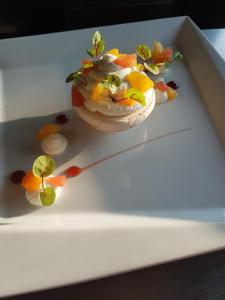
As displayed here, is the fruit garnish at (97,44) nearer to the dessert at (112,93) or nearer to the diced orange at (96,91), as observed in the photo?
the dessert at (112,93)

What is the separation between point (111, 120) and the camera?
114cm

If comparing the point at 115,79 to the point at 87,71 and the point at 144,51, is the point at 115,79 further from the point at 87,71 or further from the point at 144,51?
the point at 144,51

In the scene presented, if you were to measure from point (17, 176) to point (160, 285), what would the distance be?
0.52 meters

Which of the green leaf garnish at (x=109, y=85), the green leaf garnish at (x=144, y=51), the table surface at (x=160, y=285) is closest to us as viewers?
the table surface at (x=160, y=285)

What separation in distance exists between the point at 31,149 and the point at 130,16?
124cm

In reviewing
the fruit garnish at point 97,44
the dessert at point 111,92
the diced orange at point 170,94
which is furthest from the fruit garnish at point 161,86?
the fruit garnish at point 97,44

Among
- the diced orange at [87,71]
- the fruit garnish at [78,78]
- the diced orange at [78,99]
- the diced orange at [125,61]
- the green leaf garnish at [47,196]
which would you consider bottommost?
the green leaf garnish at [47,196]

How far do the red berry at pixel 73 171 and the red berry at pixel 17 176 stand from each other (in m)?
0.13

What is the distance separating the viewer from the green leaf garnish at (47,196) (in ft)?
3.32

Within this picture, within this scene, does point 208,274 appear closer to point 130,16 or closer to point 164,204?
point 164,204

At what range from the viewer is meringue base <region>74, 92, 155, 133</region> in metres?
1.14

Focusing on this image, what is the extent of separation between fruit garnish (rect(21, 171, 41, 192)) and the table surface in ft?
0.91

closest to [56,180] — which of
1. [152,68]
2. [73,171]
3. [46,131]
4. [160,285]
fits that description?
[73,171]

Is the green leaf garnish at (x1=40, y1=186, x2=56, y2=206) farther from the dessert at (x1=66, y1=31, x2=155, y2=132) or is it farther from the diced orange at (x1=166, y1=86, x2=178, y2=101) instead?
the diced orange at (x1=166, y1=86, x2=178, y2=101)
